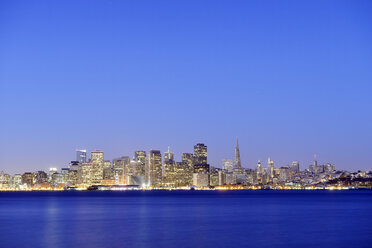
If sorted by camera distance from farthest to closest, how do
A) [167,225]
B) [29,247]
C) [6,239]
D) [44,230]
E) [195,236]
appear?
[167,225], [44,230], [195,236], [6,239], [29,247]

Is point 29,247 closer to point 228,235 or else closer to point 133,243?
point 133,243

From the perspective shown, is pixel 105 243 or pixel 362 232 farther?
pixel 362 232

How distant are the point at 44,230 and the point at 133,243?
1671 cm

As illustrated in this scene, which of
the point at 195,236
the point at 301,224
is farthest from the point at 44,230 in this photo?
the point at 301,224

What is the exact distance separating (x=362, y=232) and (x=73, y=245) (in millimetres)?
31072

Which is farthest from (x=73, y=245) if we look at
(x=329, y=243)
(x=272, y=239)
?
(x=329, y=243)

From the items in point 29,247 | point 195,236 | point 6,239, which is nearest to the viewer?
point 29,247

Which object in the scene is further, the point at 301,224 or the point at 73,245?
the point at 301,224

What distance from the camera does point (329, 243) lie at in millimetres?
48531

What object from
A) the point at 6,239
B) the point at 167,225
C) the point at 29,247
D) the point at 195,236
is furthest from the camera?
the point at 167,225

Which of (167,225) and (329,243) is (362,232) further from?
(167,225)

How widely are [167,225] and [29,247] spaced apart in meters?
23.6

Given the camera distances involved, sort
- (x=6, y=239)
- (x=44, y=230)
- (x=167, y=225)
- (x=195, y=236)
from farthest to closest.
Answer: (x=167, y=225) < (x=44, y=230) < (x=195, y=236) < (x=6, y=239)

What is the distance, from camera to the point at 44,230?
199 feet
